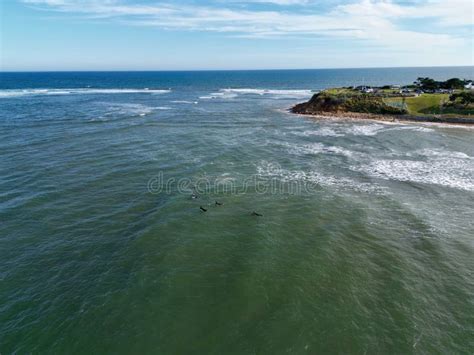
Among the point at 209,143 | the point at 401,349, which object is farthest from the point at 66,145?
the point at 401,349

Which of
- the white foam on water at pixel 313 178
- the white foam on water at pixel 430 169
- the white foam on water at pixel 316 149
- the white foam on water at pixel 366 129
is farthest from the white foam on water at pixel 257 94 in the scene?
the white foam on water at pixel 430 169

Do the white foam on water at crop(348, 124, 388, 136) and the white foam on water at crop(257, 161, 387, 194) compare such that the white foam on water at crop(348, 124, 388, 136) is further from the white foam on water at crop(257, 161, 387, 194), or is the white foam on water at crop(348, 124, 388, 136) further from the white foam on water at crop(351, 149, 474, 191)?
the white foam on water at crop(257, 161, 387, 194)

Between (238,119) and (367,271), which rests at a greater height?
(238,119)

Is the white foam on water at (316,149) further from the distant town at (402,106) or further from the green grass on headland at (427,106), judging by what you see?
the green grass on headland at (427,106)

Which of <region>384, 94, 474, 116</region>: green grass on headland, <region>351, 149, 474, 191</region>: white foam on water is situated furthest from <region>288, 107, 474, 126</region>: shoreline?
<region>351, 149, 474, 191</region>: white foam on water

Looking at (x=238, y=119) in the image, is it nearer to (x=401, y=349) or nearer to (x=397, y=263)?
(x=397, y=263)

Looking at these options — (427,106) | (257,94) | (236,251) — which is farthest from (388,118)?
(257,94)
